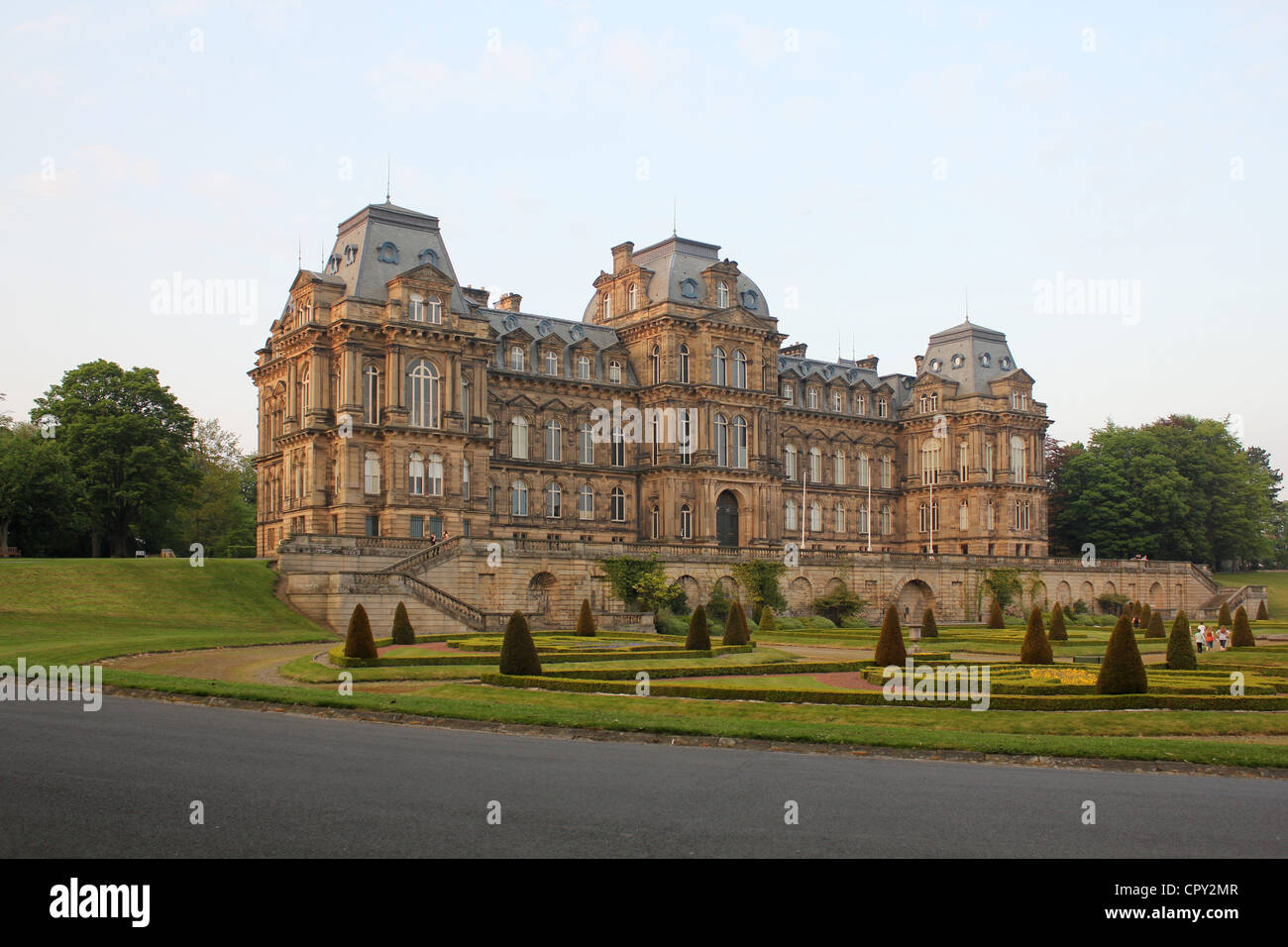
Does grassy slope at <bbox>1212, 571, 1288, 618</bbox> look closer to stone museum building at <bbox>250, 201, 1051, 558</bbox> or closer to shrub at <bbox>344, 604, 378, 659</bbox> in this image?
stone museum building at <bbox>250, 201, 1051, 558</bbox>

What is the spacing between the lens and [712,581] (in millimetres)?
71250

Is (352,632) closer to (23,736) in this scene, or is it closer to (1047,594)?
(23,736)

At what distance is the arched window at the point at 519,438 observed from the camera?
82.2 metres

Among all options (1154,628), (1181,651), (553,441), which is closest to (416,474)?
(553,441)

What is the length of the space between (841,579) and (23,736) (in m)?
61.7

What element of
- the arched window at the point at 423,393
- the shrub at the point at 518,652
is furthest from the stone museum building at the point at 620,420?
the shrub at the point at 518,652

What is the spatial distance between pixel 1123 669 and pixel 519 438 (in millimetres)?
56851

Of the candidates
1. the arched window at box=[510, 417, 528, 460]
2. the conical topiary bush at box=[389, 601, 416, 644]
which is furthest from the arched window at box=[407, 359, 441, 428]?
the conical topiary bush at box=[389, 601, 416, 644]

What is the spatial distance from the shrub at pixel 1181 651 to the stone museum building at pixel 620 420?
131 feet

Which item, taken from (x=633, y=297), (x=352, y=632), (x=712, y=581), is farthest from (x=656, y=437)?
(x=352, y=632)

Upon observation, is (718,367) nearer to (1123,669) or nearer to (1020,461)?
(1020,461)

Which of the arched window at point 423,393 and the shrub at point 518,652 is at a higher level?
the arched window at point 423,393

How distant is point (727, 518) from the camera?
84312mm

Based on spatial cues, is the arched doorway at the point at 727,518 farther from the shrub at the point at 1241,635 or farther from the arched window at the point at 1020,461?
the shrub at the point at 1241,635
